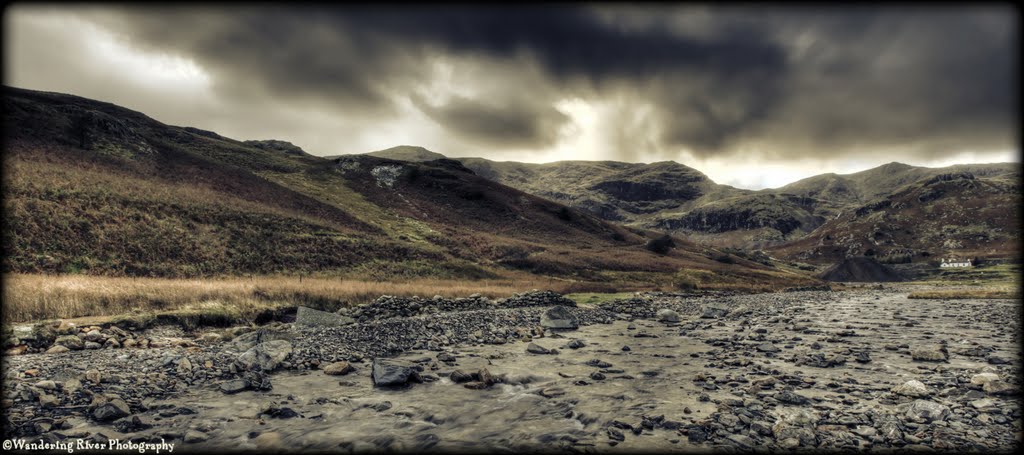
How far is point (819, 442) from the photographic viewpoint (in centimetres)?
855

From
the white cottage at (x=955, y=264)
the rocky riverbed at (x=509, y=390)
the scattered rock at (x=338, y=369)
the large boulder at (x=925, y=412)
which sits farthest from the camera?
the white cottage at (x=955, y=264)

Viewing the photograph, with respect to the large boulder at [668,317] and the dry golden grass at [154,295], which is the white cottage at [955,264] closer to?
the large boulder at [668,317]

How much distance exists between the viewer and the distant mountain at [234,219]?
29.3 meters

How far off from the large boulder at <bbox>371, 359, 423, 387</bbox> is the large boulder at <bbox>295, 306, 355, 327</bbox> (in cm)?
862

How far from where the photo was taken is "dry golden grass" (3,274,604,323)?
53.9ft

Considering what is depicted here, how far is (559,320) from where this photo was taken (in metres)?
24.9

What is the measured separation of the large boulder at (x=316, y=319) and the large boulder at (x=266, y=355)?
5.06 m

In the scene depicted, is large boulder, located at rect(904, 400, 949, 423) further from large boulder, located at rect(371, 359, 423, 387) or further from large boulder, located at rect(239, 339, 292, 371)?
large boulder, located at rect(239, 339, 292, 371)

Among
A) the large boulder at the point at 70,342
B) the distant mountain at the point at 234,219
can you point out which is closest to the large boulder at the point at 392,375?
the large boulder at the point at 70,342

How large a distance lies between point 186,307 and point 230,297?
8.73 feet

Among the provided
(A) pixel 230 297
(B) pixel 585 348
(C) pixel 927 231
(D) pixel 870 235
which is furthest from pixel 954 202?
(A) pixel 230 297

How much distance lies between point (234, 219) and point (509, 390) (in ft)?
139

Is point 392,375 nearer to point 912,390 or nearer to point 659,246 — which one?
point 912,390

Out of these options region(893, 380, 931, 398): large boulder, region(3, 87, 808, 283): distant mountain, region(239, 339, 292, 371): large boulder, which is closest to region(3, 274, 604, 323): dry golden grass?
region(3, 87, 808, 283): distant mountain
